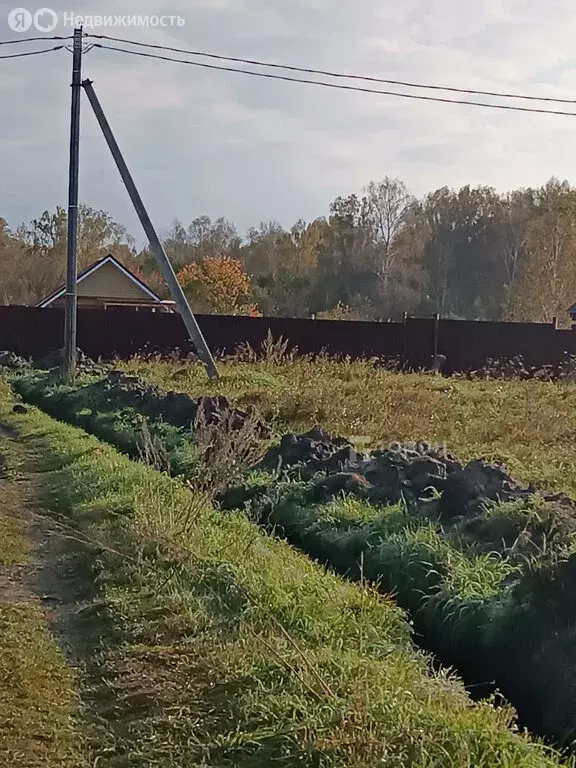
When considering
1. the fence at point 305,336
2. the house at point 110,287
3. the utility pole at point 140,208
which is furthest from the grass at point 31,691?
the house at point 110,287

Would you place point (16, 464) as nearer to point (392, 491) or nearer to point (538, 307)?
point (392, 491)

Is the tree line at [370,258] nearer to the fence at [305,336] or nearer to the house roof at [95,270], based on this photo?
the house roof at [95,270]

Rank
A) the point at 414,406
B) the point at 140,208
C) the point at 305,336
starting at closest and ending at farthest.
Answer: the point at 414,406 → the point at 140,208 → the point at 305,336

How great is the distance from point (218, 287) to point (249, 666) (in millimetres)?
43621

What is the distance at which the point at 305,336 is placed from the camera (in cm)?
2741

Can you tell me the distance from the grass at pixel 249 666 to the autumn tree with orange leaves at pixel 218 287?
1482 inches

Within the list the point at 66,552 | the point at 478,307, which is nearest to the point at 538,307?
the point at 478,307

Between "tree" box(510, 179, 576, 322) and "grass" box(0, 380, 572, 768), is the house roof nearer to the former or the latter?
"tree" box(510, 179, 576, 322)

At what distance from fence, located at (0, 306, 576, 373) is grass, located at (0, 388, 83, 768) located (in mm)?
20246

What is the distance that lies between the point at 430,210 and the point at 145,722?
5911cm

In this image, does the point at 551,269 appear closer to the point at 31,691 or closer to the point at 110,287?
the point at 110,287

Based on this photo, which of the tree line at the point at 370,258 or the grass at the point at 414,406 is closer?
the grass at the point at 414,406

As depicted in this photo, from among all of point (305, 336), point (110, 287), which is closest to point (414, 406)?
point (305, 336)

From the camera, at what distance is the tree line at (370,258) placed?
5250cm
